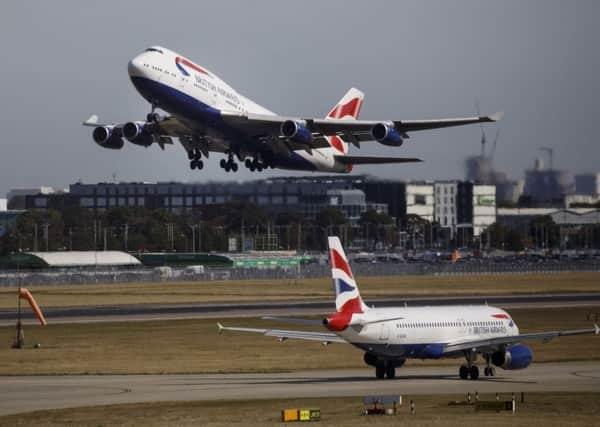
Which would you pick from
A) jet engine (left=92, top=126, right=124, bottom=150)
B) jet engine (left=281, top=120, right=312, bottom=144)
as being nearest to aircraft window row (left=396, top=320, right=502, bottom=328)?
jet engine (left=281, top=120, right=312, bottom=144)

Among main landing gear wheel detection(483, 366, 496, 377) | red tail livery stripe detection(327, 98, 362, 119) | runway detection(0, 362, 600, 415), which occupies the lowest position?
runway detection(0, 362, 600, 415)

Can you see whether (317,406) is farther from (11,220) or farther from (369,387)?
(11,220)

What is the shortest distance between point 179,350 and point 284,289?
6319cm

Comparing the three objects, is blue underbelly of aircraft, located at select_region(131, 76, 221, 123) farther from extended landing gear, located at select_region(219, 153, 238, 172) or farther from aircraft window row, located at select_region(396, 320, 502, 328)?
aircraft window row, located at select_region(396, 320, 502, 328)

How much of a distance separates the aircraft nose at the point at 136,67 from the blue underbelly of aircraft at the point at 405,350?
22.9 meters

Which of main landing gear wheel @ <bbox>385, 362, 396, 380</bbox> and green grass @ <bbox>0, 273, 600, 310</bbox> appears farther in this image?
green grass @ <bbox>0, 273, 600, 310</bbox>

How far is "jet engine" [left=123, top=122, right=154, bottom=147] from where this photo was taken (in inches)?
2938

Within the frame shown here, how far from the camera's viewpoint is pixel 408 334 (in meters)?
53.3

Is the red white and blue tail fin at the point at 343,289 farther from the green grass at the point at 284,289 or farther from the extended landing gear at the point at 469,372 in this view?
the green grass at the point at 284,289

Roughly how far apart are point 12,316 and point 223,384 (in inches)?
1693

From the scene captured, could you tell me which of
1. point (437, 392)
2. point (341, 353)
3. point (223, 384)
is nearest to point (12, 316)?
point (341, 353)

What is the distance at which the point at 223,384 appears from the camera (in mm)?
53344

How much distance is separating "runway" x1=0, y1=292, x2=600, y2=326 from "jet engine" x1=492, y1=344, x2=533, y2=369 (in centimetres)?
3531

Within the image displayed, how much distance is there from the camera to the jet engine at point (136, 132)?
7462 cm
